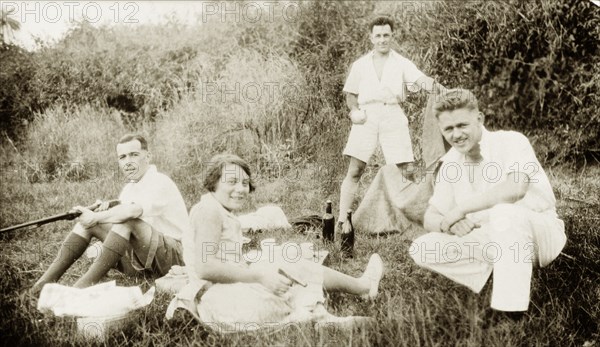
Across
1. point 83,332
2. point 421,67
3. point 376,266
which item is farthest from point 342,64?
point 83,332

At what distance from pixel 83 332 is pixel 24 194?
8.54 ft

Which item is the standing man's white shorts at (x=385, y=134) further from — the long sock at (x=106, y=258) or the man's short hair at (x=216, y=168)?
the long sock at (x=106, y=258)

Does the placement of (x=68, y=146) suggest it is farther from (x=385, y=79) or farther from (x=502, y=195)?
(x=502, y=195)

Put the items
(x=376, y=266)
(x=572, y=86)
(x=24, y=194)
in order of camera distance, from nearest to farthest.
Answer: (x=376, y=266) → (x=24, y=194) → (x=572, y=86)

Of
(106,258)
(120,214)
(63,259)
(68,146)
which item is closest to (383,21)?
(120,214)

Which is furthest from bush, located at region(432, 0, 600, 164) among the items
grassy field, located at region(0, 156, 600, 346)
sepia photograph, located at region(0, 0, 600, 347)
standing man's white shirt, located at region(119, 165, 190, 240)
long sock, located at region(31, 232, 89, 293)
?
long sock, located at region(31, 232, 89, 293)

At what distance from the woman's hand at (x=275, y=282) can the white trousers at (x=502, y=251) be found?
2.51ft

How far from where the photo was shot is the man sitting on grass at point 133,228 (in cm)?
363

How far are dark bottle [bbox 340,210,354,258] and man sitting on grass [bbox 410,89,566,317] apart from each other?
3.69 feet

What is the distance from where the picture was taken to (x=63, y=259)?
3.69 m

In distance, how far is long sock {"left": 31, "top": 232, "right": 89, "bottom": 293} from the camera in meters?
3.67

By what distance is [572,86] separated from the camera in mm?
6012

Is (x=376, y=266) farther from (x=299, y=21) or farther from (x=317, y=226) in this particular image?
(x=299, y=21)

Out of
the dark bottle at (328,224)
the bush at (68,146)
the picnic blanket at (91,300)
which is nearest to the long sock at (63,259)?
the picnic blanket at (91,300)
